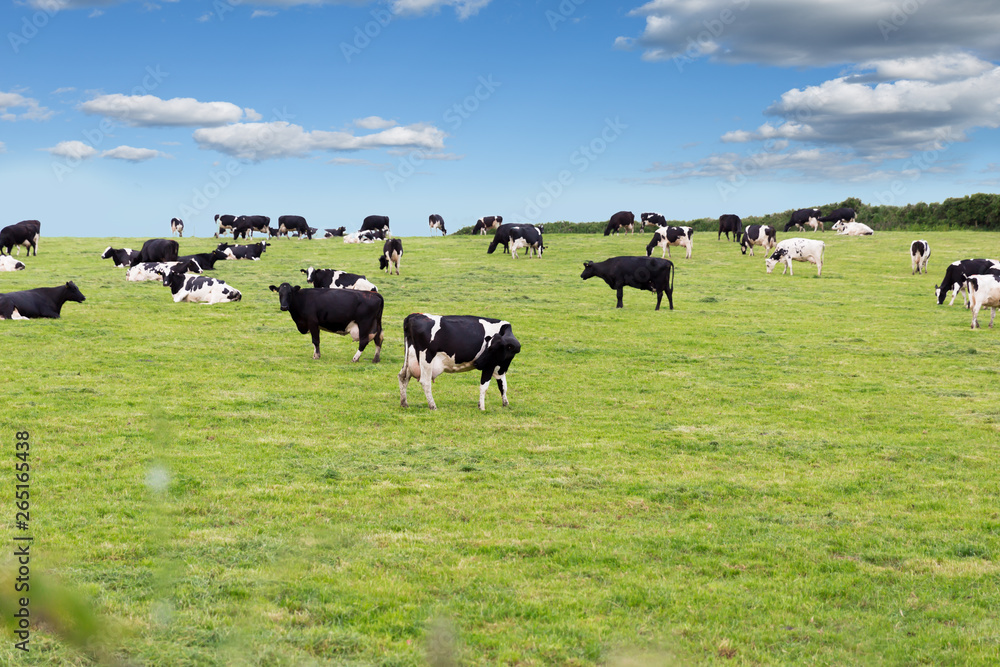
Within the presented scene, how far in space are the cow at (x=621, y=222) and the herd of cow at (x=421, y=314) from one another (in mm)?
76

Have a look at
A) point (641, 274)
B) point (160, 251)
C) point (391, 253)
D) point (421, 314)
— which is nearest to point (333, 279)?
point (641, 274)

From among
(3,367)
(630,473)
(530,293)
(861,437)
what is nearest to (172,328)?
(3,367)

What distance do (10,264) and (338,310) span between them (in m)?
26.6

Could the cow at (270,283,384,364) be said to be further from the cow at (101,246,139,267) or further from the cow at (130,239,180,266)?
the cow at (101,246,139,267)

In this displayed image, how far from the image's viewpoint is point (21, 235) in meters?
45.0

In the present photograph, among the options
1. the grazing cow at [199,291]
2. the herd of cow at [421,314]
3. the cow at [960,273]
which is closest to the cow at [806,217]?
the herd of cow at [421,314]

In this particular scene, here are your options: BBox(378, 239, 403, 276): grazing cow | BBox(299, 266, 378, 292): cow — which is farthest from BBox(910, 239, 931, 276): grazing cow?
BBox(299, 266, 378, 292): cow

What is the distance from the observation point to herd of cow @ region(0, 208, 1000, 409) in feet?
51.1

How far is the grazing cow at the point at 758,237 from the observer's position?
50.4 meters

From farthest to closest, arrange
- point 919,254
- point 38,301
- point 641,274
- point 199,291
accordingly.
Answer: point 919,254, point 641,274, point 199,291, point 38,301

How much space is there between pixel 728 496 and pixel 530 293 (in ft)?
78.0

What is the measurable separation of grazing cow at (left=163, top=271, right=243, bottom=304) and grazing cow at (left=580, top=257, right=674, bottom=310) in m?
14.2

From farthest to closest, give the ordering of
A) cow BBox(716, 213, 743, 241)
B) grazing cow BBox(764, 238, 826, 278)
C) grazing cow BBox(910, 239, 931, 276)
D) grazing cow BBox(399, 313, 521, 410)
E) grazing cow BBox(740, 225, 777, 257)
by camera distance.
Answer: cow BBox(716, 213, 743, 241) → grazing cow BBox(740, 225, 777, 257) → grazing cow BBox(764, 238, 826, 278) → grazing cow BBox(910, 239, 931, 276) → grazing cow BBox(399, 313, 521, 410)

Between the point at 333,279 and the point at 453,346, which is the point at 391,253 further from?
the point at 453,346
